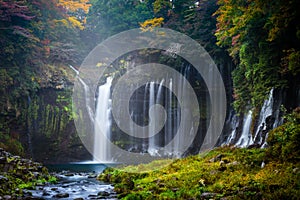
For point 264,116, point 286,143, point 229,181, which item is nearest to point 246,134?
point 264,116

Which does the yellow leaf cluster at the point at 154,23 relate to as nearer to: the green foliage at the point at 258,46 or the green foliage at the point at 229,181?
the green foliage at the point at 258,46

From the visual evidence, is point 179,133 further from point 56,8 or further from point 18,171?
point 56,8

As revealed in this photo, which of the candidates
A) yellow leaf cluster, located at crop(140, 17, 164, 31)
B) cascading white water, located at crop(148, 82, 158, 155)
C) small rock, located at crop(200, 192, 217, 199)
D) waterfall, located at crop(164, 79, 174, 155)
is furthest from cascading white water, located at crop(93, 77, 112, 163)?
small rock, located at crop(200, 192, 217, 199)

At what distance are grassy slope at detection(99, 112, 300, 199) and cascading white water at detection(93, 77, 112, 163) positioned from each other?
12917mm

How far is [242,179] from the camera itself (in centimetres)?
701

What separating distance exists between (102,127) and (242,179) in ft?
55.5

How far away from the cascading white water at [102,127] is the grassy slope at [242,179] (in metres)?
12.9

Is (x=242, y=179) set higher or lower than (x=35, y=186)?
higher

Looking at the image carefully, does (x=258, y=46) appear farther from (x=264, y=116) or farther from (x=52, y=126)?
(x=52, y=126)

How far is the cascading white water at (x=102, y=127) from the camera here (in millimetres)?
22269

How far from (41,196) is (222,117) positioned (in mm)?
12669

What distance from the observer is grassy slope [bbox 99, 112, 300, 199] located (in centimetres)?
602

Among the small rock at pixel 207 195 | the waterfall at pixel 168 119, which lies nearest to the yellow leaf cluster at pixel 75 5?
the waterfall at pixel 168 119

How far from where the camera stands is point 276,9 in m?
9.05
